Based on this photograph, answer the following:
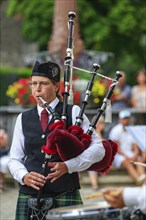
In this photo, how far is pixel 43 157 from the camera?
367 centimetres

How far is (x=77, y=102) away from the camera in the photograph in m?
9.76

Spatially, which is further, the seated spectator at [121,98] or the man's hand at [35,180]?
the seated spectator at [121,98]

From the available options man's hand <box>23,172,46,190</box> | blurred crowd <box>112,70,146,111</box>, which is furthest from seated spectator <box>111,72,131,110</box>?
man's hand <box>23,172,46,190</box>

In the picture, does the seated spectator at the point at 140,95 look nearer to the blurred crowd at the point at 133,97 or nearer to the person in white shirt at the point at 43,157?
the blurred crowd at the point at 133,97

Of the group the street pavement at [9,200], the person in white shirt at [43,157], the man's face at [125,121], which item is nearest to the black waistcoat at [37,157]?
the person in white shirt at [43,157]

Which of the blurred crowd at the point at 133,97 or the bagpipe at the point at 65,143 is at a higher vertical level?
the blurred crowd at the point at 133,97

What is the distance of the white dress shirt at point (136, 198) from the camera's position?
103 inches

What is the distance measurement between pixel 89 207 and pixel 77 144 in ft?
2.45

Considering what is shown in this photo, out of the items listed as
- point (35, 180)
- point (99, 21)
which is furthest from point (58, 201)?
point (99, 21)

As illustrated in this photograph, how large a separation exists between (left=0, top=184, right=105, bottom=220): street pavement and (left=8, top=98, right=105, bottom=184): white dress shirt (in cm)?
248

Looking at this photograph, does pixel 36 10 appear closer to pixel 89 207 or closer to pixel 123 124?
pixel 123 124

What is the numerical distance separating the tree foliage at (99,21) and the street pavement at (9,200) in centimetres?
1438

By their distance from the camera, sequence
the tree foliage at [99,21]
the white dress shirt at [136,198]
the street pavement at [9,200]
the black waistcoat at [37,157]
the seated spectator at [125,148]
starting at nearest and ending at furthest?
the white dress shirt at [136,198] → the black waistcoat at [37,157] → the street pavement at [9,200] → the seated spectator at [125,148] → the tree foliage at [99,21]

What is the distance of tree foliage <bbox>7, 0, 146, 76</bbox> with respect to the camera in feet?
76.2
